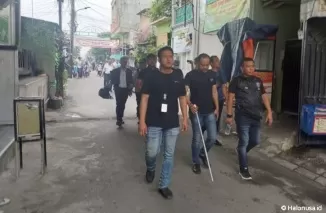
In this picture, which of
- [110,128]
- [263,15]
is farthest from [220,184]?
[263,15]

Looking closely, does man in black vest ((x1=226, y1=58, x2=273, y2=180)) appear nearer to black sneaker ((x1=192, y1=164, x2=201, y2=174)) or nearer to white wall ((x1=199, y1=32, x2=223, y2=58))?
black sneaker ((x1=192, y1=164, x2=201, y2=174))

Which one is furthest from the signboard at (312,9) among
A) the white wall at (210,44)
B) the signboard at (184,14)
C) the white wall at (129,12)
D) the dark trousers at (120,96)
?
the white wall at (129,12)

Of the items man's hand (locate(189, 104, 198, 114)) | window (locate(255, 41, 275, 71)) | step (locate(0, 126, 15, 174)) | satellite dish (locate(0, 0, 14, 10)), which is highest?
satellite dish (locate(0, 0, 14, 10))

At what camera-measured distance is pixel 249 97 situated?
16.6 ft

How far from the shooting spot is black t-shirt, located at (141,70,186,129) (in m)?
4.31

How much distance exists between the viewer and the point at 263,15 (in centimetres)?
877

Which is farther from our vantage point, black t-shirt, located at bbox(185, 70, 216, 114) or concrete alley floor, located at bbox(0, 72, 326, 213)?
black t-shirt, located at bbox(185, 70, 216, 114)

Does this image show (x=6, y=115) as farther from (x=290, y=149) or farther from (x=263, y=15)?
(x=263, y=15)

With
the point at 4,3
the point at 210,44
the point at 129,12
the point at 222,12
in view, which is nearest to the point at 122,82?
the point at 4,3

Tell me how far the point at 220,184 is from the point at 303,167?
176 centimetres

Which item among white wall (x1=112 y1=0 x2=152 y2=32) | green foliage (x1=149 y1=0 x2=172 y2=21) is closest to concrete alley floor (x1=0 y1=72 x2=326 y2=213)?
green foliage (x1=149 y1=0 x2=172 y2=21)

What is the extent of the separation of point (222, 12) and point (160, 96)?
6.24m

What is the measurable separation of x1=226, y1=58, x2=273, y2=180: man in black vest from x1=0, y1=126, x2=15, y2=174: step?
3.36 m

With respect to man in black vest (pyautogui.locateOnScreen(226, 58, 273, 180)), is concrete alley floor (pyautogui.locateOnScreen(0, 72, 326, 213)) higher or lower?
lower
